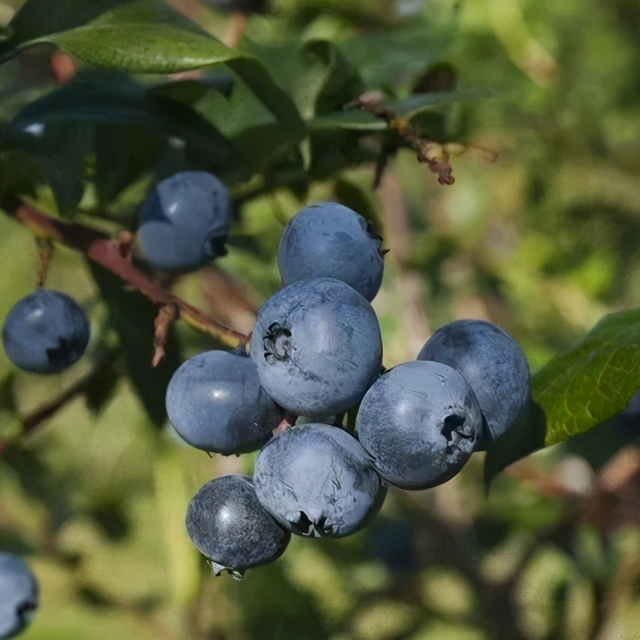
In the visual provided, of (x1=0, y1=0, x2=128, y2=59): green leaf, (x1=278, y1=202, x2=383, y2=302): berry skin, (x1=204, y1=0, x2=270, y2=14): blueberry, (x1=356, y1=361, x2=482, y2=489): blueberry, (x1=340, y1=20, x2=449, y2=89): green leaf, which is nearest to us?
(x1=356, y1=361, x2=482, y2=489): blueberry

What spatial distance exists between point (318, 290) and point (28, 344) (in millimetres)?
457

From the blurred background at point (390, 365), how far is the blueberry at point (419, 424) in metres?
0.54

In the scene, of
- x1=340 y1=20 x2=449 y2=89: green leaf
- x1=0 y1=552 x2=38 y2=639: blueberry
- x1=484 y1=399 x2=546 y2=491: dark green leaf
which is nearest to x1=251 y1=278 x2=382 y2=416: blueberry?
x1=484 y1=399 x2=546 y2=491: dark green leaf

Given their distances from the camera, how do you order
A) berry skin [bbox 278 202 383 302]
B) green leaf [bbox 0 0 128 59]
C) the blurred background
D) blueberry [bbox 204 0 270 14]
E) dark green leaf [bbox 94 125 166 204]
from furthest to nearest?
blueberry [bbox 204 0 270 14]
the blurred background
dark green leaf [bbox 94 125 166 204]
green leaf [bbox 0 0 128 59]
berry skin [bbox 278 202 383 302]

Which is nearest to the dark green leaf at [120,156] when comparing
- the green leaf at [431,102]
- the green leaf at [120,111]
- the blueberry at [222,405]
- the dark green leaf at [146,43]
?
the green leaf at [120,111]

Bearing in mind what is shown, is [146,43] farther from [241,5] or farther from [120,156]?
[241,5]

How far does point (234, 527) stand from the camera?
0.75 meters

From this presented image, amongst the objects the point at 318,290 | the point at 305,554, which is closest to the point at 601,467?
the point at 305,554

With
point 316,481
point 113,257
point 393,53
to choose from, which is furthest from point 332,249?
point 393,53

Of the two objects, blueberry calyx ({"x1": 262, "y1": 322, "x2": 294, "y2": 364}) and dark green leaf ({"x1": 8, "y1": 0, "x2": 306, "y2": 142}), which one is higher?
dark green leaf ({"x1": 8, "y1": 0, "x2": 306, "y2": 142})

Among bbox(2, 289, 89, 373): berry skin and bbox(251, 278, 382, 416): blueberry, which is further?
bbox(2, 289, 89, 373): berry skin

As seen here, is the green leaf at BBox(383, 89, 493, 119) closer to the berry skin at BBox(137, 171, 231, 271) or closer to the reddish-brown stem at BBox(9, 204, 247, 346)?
the berry skin at BBox(137, 171, 231, 271)

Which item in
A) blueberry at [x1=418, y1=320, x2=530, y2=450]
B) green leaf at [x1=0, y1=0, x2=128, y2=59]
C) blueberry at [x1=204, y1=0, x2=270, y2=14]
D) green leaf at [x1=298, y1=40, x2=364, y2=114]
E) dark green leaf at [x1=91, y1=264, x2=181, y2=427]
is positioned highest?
green leaf at [x1=0, y1=0, x2=128, y2=59]

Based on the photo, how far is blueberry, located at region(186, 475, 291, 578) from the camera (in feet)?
2.46
